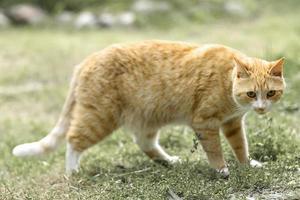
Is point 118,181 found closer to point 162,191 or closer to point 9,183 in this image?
point 162,191

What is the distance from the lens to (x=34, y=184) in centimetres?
565

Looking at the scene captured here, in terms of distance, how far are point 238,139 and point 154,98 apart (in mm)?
783

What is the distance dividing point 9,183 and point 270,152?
2.28 metres

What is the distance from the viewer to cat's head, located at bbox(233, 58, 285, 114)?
4.77 m

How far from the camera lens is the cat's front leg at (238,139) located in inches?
213

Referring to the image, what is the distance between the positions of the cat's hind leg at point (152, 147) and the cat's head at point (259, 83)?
1.28 m

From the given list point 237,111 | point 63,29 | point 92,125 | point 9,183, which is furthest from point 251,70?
point 63,29

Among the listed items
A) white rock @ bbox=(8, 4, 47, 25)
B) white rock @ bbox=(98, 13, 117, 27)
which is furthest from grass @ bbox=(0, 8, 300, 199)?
white rock @ bbox=(8, 4, 47, 25)

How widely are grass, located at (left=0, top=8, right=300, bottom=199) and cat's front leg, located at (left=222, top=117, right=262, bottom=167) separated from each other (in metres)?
0.16

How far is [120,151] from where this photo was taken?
6352 millimetres

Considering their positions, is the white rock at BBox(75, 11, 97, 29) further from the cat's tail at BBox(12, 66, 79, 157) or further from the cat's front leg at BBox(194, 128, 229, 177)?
the cat's front leg at BBox(194, 128, 229, 177)

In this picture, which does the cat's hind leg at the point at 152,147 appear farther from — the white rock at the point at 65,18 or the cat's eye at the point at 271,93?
the white rock at the point at 65,18

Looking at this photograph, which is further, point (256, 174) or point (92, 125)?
point (92, 125)

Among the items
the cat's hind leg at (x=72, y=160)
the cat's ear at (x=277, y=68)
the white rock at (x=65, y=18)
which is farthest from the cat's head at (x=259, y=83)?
the white rock at (x=65, y=18)
